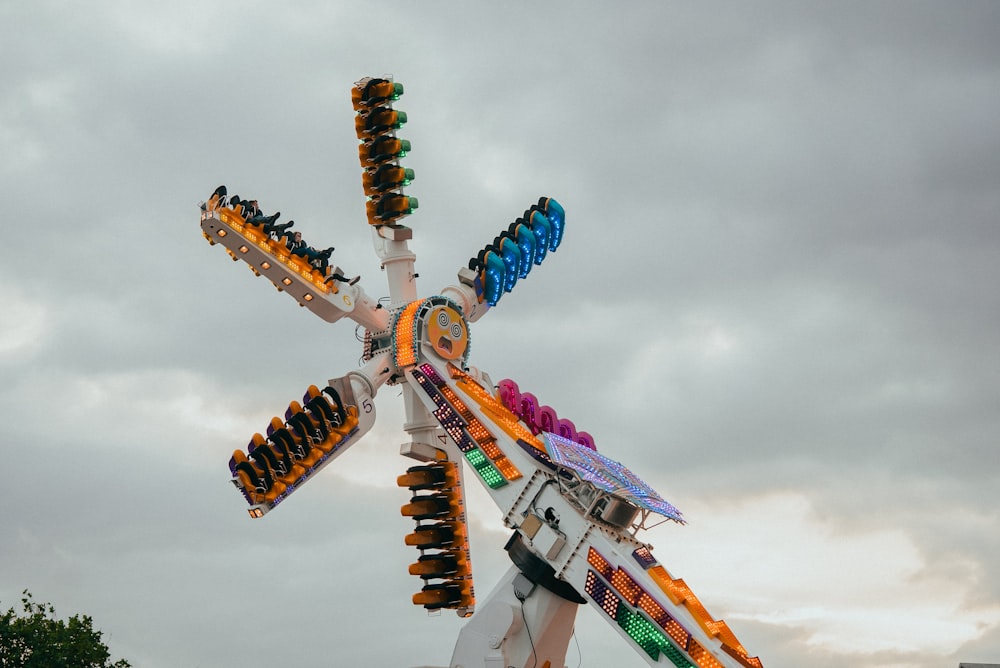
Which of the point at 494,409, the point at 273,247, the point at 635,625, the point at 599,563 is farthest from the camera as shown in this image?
the point at 273,247

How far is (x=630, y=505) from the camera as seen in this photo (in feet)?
139

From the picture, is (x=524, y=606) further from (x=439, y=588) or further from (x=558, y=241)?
(x=558, y=241)

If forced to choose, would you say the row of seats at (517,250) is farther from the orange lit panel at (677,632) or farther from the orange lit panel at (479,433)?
the orange lit panel at (677,632)

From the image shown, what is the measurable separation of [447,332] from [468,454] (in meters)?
5.48

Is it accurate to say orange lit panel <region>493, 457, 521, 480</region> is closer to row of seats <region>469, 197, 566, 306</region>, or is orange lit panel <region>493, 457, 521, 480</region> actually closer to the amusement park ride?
the amusement park ride

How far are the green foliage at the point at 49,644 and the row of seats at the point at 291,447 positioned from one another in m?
19.8

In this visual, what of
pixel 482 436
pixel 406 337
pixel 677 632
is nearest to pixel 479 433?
pixel 482 436

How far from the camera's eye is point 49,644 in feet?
203

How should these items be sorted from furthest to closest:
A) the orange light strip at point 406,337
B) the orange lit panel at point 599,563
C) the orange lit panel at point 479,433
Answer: the orange light strip at point 406,337, the orange lit panel at point 479,433, the orange lit panel at point 599,563

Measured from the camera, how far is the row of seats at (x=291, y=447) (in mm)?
46500

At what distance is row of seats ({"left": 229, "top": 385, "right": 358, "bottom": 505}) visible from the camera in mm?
46500

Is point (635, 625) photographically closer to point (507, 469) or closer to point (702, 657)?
point (702, 657)

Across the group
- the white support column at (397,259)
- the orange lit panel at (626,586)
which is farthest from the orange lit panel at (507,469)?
the white support column at (397,259)

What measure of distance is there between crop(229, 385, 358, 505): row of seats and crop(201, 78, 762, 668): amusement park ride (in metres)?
0.04
